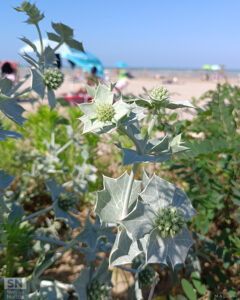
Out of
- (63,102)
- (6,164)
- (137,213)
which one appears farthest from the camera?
(6,164)

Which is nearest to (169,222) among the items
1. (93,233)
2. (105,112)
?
(105,112)

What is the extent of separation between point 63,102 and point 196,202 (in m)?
1.05

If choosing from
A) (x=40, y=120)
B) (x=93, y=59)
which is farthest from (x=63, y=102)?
(x=93, y=59)

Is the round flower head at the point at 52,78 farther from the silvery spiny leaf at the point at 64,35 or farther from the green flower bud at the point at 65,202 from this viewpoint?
the green flower bud at the point at 65,202

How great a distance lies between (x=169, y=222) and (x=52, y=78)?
2.41 ft

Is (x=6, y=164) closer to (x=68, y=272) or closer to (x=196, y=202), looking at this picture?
(x=68, y=272)

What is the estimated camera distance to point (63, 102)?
72.0 inches

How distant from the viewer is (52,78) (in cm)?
110

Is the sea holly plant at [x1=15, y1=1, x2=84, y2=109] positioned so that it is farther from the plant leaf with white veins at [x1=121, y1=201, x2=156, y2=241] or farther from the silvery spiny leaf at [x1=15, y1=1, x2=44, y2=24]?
the plant leaf with white veins at [x1=121, y1=201, x2=156, y2=241]

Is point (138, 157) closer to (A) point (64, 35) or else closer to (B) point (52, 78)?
(B) point (52, 78)

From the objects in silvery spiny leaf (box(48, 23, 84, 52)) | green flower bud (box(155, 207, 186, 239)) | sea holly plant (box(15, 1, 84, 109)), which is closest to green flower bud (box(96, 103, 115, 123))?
green flower bud (box(155, 207, 186, 239))

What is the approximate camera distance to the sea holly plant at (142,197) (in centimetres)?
64

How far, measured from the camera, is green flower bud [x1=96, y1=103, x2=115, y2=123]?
2.08ft

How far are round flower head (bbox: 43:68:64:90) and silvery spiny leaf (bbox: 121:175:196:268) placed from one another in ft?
2.03
